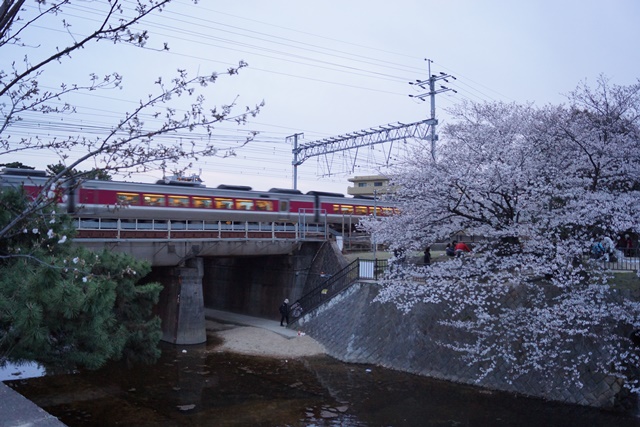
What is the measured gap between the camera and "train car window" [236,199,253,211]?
27.5 meters

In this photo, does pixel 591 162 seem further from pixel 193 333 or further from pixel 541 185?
pixel 193 333

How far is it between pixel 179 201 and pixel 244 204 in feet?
12.4

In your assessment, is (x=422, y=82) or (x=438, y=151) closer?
(x=438, y=151)

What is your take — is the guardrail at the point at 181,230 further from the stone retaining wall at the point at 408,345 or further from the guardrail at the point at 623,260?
the guardrail at the point at 623,260

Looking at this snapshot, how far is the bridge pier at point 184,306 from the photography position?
22.1 meters

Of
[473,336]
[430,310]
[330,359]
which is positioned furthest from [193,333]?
[473,336]

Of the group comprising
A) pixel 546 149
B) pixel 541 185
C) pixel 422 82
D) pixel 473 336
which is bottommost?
pixel 473 336

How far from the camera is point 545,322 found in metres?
12.2

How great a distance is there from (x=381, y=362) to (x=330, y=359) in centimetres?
208

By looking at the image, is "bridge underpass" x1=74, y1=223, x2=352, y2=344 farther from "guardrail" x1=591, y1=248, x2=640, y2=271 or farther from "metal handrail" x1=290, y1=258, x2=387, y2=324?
"guardrail" x1=591, y1=248, x2=640, y2=271

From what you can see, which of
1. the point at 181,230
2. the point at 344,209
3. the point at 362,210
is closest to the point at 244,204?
the point at 181,230

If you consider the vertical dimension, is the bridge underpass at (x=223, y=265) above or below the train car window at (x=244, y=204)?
below

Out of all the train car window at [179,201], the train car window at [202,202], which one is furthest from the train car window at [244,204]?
the train car window at [179,201]

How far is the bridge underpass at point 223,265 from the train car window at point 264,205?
167 centimetres
